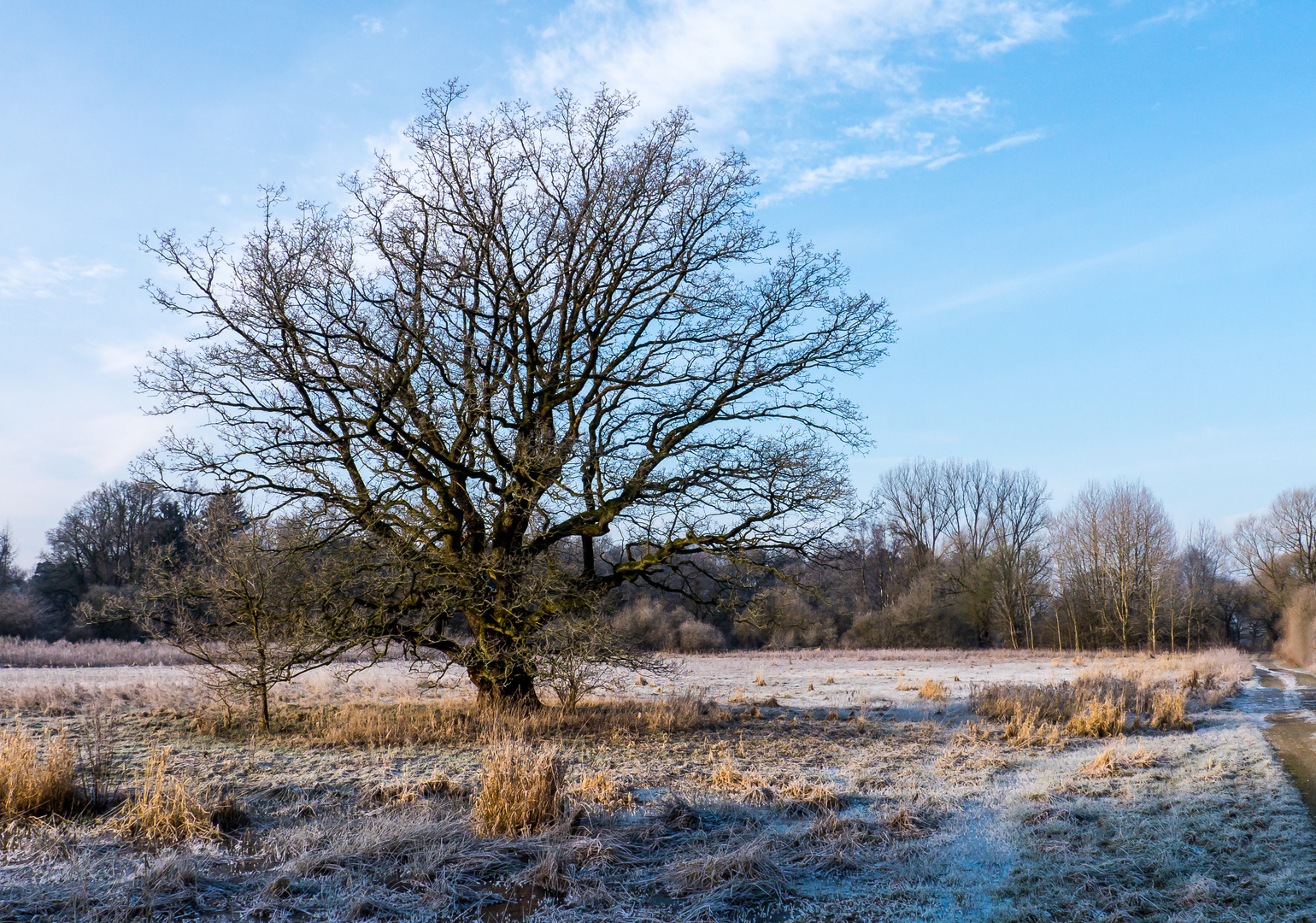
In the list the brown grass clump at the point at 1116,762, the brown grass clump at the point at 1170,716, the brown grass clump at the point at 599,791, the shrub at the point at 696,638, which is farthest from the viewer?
the shrub at the point at 696,638

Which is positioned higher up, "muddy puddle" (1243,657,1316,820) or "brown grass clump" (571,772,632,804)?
Result: "brown grass clump" (571,772,632,804)

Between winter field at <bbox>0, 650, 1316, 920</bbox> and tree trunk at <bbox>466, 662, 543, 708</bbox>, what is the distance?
0.48m

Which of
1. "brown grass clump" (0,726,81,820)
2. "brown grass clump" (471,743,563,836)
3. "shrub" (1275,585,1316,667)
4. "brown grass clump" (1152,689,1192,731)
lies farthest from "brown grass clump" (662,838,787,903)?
"shrub" (1275,585,1316,667)

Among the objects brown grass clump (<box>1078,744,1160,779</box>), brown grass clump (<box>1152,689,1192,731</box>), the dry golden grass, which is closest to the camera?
brown grass clump (<box>1078,744,1160,779</box>)

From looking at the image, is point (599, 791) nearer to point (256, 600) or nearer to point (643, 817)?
point (643, 817)

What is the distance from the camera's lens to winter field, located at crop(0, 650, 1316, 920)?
5.33m

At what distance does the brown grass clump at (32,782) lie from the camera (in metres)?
6.67

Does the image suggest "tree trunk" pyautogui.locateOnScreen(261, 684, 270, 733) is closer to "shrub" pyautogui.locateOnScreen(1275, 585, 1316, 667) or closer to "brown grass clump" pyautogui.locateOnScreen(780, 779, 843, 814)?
"brown grass clump" pyautogui.locateOnScreen(780, 779, 843, 814)

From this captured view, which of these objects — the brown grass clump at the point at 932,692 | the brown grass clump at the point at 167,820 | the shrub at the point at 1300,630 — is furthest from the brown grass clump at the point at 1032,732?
the shrub at the point at 1300,630

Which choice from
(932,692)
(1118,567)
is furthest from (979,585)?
(932,692)

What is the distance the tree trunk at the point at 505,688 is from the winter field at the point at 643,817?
0.48 meters

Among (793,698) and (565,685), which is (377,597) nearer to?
(565,685)

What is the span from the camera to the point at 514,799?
22.1 ft

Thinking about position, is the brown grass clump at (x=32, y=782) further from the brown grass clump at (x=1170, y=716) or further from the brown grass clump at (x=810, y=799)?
the brown grass clump at (x=1170, y=716)
